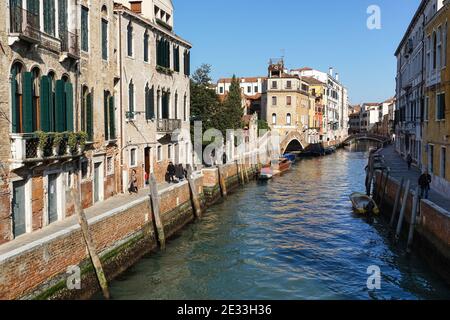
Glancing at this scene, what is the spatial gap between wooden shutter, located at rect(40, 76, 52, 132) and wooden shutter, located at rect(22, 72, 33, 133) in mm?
651

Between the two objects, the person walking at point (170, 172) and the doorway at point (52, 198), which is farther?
the person walking at point (170, 172)

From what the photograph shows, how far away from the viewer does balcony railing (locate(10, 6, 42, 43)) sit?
36.3ft

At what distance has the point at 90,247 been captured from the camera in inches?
405

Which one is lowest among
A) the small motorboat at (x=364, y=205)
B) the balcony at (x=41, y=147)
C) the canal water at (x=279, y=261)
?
the canal water at (x=279, y=261)

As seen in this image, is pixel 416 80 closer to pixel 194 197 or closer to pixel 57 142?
pixel 194 197

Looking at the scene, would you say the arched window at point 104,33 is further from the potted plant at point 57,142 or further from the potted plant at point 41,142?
the potted plant at point 41,142

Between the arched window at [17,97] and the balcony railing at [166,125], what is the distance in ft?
33.2

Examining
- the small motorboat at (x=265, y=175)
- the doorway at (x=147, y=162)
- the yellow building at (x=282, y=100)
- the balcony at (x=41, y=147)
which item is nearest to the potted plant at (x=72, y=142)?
the balcony at (x=41, y=147)

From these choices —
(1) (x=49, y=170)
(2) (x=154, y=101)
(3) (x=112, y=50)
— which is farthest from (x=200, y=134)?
(1) (x=49, y=170)

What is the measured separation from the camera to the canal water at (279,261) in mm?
11422

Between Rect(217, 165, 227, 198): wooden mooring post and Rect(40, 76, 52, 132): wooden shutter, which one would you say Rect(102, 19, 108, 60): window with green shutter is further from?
Rect(217, 165, 227, 198): wooden mooring post

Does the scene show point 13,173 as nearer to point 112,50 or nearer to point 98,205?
point 98,205

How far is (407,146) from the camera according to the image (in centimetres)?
3362

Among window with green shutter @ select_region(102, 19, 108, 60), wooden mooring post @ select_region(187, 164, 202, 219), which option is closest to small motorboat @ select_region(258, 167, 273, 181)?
wooden mooring post @ select_region(187, 164, 202, 219)
